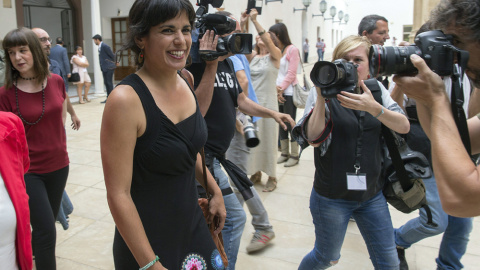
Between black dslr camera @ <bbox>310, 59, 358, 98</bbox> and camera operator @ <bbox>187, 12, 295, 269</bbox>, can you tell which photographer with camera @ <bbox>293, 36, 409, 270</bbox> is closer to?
black dslr camera @ <bbox>310, 59, 358, 98</bbox>

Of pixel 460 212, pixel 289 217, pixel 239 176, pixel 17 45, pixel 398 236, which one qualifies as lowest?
pixel 289 217

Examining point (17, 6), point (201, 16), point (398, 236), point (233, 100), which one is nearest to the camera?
point (201, 16)

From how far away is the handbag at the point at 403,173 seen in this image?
246 centimetres

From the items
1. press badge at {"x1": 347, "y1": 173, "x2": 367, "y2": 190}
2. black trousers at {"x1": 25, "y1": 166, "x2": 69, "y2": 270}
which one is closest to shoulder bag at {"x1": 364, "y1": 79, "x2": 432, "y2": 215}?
press badge at {"x1": 347, "y1": 173, "x2": 367, "y2": 190}

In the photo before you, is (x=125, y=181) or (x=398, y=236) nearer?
(x=125, y=181)

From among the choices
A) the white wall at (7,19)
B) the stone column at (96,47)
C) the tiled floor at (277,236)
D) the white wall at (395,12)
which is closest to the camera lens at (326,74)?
the tiled floor at (277,236)

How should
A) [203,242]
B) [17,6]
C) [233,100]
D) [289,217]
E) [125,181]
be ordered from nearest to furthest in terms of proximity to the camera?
[125,181], [203,242], [233,100], [289,217], [17,6]

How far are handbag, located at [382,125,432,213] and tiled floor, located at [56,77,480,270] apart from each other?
1074 millimetres

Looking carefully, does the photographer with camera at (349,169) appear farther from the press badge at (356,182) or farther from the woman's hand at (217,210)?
the woman's hand at (217,210)

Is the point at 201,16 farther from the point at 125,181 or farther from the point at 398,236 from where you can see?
the point at 398,236

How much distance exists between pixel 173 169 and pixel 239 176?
4.25 feet

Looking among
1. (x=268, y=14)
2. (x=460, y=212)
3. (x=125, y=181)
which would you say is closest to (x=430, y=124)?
(x=460, y=212)

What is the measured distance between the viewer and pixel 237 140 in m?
3.63

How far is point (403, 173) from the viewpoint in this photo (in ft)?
8.09
